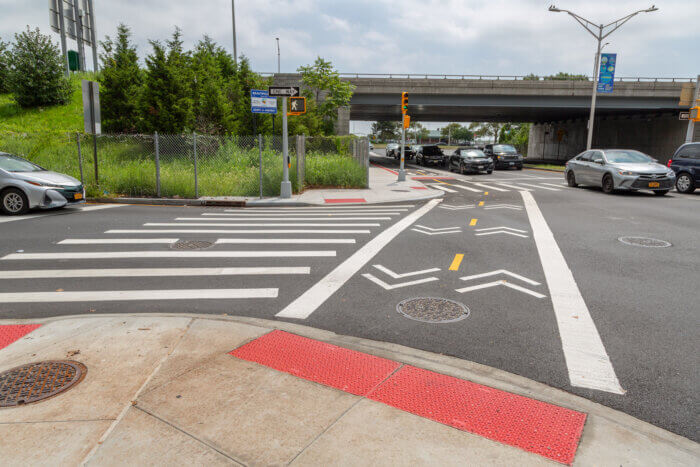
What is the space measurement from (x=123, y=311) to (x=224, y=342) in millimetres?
1737

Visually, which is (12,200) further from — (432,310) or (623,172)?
(623,172)

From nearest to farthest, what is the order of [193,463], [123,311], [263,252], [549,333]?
1. [193,463]
2. [549,333]
3. [123,311]
4. [263,252]

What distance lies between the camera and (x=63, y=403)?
327 centimetres

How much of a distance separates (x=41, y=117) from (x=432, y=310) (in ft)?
122

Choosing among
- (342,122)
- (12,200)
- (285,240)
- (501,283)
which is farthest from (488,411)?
(342,122)

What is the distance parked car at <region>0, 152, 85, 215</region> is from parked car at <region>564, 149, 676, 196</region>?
58.6 feet

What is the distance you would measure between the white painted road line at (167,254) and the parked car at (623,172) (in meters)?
13.5

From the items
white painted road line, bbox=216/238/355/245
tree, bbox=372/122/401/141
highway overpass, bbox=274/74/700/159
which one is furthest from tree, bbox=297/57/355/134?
tree, bbox=372/122/401/141

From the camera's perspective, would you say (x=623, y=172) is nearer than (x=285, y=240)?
No

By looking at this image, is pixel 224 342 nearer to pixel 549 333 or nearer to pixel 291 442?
pixel 291 442

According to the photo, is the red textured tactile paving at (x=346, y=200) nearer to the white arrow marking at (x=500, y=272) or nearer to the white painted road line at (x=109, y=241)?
the white painted road line at (x=109, y=241)

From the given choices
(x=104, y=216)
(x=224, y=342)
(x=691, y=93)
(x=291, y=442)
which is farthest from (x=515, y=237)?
(x=691, y=93)

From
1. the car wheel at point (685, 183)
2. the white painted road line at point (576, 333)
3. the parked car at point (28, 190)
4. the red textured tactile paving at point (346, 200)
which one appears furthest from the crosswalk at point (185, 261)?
the car wheel at point (685, 183)

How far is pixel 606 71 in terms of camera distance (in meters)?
32.8
